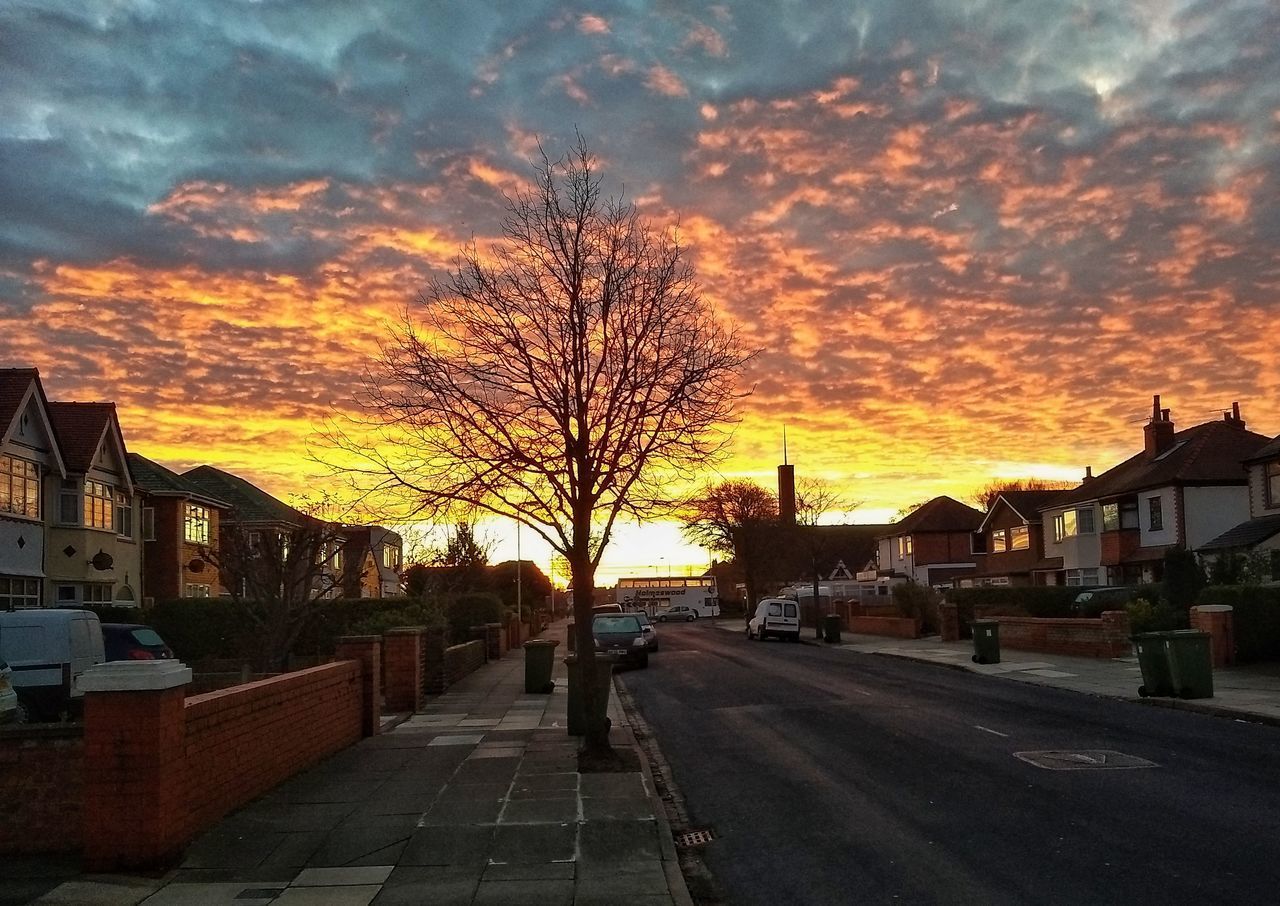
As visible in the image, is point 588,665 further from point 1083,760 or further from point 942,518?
point 942,518

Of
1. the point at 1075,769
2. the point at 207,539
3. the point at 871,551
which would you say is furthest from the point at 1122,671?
the point at 871,551

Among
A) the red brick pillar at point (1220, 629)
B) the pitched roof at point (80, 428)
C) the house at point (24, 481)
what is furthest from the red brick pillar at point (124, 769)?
the pitched roof at point (80, 428)

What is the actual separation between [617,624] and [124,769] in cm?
2513

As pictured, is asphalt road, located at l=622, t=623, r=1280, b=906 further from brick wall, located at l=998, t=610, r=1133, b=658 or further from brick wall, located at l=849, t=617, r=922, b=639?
brick wall, located at l=849, t=617, r=922, b=639

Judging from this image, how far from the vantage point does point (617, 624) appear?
1291 inches

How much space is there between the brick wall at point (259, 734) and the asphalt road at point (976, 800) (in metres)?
4.03

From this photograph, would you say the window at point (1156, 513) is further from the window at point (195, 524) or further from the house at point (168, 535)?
the window at point (195, 524)

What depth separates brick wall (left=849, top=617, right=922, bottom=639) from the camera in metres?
43.2

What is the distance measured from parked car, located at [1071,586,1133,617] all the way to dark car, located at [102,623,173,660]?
28584 millimetres

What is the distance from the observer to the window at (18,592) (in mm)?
31031

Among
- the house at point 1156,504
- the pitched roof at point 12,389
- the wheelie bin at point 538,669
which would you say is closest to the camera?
the wheelie bin at point 538,669

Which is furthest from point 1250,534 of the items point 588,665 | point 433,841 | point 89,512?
point 89,512

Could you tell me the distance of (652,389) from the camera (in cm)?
1429

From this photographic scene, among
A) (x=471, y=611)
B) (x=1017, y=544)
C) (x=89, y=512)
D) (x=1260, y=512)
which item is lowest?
(x=471, y=611)
